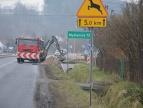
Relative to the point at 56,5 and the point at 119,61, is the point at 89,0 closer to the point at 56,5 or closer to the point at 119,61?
the point at 119,61

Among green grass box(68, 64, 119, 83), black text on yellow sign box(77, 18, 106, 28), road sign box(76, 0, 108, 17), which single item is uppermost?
road sign box(76, 0, 108, 17)

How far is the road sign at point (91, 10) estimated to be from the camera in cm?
1141

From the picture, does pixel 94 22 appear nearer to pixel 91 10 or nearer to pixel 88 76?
pixel 91 10

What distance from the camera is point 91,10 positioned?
11.5 metres

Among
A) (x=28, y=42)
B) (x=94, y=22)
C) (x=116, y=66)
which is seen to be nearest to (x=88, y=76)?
(x=116, y=66)

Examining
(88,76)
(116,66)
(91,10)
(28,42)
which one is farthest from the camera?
(28,42)

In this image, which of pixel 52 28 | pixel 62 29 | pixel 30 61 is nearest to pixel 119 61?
pixel 30 61

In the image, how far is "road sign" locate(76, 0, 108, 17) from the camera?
11406 mm

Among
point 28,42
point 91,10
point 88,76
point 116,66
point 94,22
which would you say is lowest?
point 88,76

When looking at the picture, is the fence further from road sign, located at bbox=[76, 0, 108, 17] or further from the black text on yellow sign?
road sign, located at bbox=[76, 0, 108, 17]

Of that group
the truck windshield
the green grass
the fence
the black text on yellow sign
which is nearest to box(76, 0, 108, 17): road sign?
the black text on yellow sign

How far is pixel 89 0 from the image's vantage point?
11398 millimetres

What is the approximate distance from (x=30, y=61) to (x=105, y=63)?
24.6 metres

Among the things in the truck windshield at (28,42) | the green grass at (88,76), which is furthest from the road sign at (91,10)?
the truck windshield at (28,42)
